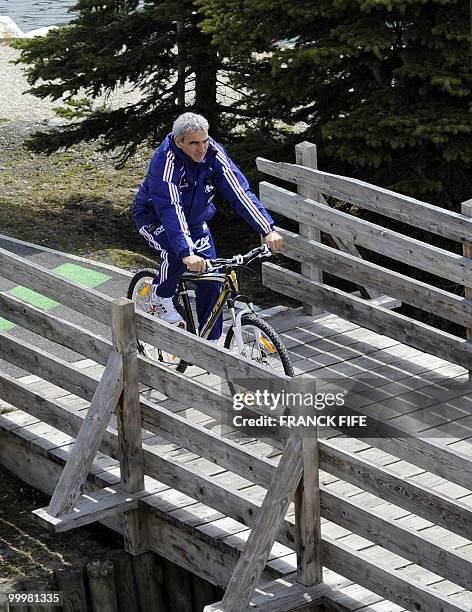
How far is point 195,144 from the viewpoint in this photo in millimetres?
7082

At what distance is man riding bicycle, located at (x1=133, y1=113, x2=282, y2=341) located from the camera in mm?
7090

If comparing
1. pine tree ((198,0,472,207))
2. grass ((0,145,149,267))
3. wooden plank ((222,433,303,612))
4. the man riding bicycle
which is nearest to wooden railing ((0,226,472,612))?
wooden plank ((222,433,303,612))

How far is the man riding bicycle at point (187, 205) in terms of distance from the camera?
7.09m

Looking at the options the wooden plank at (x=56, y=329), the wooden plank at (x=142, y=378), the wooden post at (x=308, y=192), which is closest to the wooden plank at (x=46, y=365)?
the wooden plank at (x=142, y=378)

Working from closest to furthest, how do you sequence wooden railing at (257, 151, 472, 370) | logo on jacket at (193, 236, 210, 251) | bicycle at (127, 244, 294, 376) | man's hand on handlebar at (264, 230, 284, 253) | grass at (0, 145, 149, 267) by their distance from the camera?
bicycle at (127, 244, 294, 376)
man's hand on handlebar at (264, 230, 284, 253)
logo on jacket at (193, 236, 210, 251)
wooden railing at (257, 151, 472, 370)
grass at (0, 145, 149, 267)

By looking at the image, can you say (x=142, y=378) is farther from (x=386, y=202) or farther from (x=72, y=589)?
(x=386, y=202)

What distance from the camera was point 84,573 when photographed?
270 inches

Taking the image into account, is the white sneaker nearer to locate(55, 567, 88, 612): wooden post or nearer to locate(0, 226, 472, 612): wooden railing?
locate(0, 226, 472, 612): wooden railing

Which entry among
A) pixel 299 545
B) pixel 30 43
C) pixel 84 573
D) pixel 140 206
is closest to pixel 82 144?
pixel 30 43

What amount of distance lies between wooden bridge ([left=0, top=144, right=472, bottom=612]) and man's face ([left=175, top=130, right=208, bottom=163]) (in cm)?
105

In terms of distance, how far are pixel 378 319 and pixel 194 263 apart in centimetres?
167

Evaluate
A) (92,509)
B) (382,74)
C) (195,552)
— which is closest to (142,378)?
(92,509)

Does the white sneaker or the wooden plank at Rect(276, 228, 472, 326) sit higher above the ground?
the wooden plank at Rect(276, 228, 472, 326)

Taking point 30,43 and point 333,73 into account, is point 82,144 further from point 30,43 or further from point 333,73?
point 333,73
